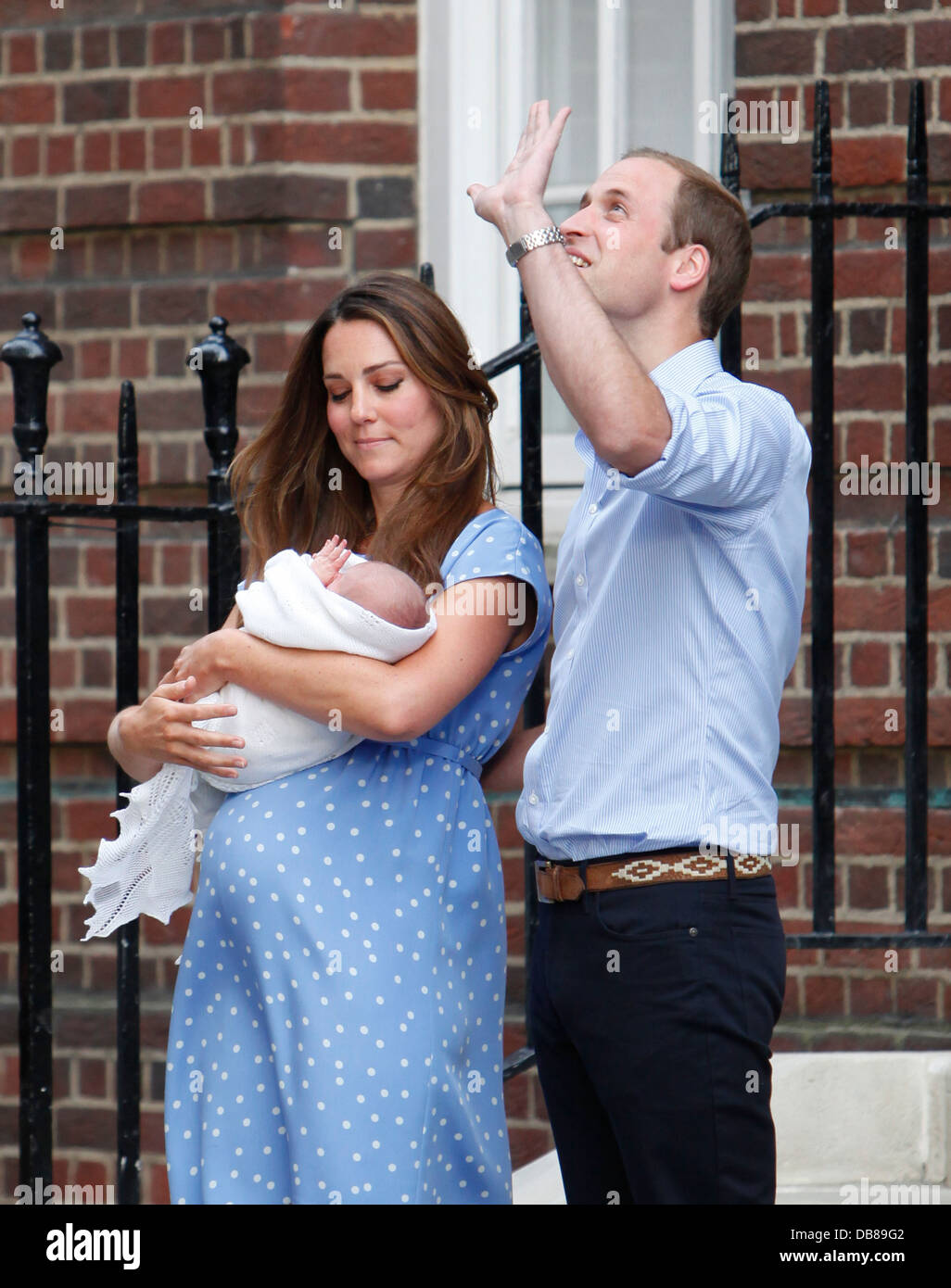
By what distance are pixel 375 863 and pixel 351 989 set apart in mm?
177

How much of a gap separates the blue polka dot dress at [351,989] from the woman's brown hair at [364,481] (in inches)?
2.8

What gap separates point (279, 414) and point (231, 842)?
0.73 m

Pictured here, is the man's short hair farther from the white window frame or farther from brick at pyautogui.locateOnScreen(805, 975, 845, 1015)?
brick at pyautogui.locateOnScreen(805, 975, 845, 1015)

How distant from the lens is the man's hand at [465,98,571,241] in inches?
83.0

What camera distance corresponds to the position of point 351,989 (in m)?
2.11

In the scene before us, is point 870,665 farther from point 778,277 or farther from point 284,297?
point 284,297

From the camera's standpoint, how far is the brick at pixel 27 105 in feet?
15.2

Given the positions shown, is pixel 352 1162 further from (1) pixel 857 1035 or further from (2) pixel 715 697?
(1) pixel 857 1035

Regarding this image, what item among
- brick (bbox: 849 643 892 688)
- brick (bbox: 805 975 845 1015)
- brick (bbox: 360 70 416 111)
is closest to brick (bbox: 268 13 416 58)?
brick (bbox: 360 70 416 111)

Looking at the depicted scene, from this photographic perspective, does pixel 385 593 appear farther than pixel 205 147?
No

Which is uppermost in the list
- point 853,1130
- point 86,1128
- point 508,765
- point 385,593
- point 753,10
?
point 753,10

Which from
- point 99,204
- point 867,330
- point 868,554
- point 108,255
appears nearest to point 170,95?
point 99,204

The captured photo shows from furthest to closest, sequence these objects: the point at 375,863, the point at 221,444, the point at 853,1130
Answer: the point at 853,1130, the point at 221,444, the point at 375,863

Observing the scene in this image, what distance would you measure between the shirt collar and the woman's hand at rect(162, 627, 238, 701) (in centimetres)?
60
